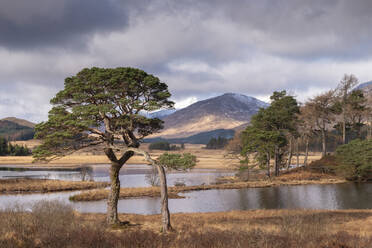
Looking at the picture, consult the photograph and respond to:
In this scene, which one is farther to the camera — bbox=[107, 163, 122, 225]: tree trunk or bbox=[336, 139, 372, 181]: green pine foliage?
bbox=[336, 139, 372, 181]: green pine foliage

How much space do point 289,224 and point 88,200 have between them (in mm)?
36742

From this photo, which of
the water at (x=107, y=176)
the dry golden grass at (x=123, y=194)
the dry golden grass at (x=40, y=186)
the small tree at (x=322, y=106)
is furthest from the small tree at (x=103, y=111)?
the small tree at (x=322, y=106)

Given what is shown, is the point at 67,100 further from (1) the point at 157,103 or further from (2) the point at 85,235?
(2) the point at 85,235

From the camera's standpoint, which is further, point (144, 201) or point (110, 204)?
point (144, 201)

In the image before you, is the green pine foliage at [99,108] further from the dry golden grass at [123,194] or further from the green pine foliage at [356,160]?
the green pine foliage at [356,160]

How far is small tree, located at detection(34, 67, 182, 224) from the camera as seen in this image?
19.1 m

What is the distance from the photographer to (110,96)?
19.8 meters

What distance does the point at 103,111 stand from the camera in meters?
18.6

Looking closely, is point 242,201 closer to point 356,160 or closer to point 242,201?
point 242,201

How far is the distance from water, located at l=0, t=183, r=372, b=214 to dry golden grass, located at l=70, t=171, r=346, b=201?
115 inches

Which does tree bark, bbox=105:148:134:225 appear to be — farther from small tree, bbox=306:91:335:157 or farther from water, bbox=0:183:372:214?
small tree, bbox=306:91:335:157

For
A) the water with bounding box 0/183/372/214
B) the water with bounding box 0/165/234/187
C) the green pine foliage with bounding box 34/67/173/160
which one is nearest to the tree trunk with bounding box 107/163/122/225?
the green pine foliage with bounding box 34/67/173/160

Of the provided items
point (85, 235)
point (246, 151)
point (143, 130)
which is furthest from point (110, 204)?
point (246, 151)

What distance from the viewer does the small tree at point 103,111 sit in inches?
751
